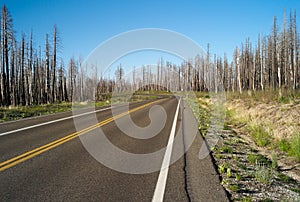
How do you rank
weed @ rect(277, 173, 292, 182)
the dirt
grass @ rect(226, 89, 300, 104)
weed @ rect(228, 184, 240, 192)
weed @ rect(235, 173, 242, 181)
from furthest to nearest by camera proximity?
grass @ rect(226, 89, 300, 104), weed @ rect(277, 173, 292, 182), weed @ rect(235, 173, 242, 181), weed @ rect(228, 184, 240, 192), the dirt

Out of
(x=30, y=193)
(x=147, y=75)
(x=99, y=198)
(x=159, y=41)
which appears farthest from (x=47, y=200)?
(x=147, y=75)

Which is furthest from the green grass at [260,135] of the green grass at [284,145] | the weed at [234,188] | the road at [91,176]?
the weed at [234,188]

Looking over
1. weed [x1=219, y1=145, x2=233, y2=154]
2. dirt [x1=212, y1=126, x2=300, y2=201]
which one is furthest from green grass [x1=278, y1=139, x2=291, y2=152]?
weed [x1=219, y1=145, x2=233, y2=154]

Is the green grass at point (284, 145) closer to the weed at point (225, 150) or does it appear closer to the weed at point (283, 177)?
the weed at point (225, 150)

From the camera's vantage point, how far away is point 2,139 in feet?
25.2

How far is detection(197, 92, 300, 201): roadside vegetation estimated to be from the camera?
→ 4.11m

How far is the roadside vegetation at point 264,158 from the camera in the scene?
411 centimetres

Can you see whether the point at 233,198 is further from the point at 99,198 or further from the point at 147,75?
the point at 147,75

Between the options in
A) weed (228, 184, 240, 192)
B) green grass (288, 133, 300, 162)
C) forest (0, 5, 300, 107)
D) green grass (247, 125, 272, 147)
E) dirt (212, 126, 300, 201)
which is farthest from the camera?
forest (0, 5, 300, 107)

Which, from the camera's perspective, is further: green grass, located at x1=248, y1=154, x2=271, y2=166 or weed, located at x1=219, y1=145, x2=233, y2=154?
weed, located at x1=219, y1=145, x2=233, y2=154

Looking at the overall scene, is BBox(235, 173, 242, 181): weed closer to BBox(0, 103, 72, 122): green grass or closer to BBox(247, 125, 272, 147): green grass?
BBox(247, 125, 272, 147): green grass

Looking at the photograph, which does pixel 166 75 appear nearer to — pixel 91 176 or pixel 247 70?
pixel 247 70

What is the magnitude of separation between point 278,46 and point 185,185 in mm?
50798

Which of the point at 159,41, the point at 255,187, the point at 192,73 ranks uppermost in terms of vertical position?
the point at 192,73
